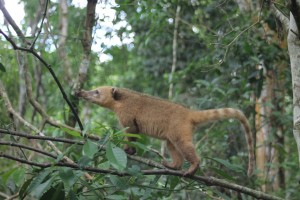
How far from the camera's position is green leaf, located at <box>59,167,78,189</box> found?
2.88 m

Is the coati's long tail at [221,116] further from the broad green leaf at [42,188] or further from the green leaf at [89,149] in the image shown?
the broad green leaf at [42,188]

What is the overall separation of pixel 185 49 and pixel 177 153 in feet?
20.8

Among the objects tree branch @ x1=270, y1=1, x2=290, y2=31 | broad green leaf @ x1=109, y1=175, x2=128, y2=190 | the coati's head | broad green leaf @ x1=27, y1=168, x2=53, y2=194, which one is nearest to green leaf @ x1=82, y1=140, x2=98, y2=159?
broad green leaf @ x1=27, y1=168, x2=53, y2=194

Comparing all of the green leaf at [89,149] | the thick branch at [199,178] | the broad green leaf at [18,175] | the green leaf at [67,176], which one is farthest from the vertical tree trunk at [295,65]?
the broad green leaf at [18,175]

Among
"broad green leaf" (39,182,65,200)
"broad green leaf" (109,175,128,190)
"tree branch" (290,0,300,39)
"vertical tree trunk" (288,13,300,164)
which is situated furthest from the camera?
"vertical tree trunk" (288,13,300,164)

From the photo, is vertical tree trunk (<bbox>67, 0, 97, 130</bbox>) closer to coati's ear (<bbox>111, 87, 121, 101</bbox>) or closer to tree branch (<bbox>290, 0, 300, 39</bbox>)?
coati's ear (<bbox>111, 87, 121, 101</bbox>)

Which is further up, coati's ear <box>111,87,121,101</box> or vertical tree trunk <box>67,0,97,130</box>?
vertical tree trunk <box>67,0,97,130</box>

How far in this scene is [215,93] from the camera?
7270mm

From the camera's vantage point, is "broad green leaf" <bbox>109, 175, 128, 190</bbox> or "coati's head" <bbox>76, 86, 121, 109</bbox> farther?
"coati's head" <bbox>76, 86, 121, 109</bbox>

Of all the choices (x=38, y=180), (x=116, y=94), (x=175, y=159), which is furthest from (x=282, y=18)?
(x=38, y=180)

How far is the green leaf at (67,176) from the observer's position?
2881 millimetres

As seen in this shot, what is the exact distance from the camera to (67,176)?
2916 mm

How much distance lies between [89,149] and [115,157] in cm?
17

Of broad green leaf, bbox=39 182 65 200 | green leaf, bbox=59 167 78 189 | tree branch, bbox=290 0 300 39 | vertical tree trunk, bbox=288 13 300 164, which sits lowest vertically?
broad green leaf, bbox=39 182 65 200
